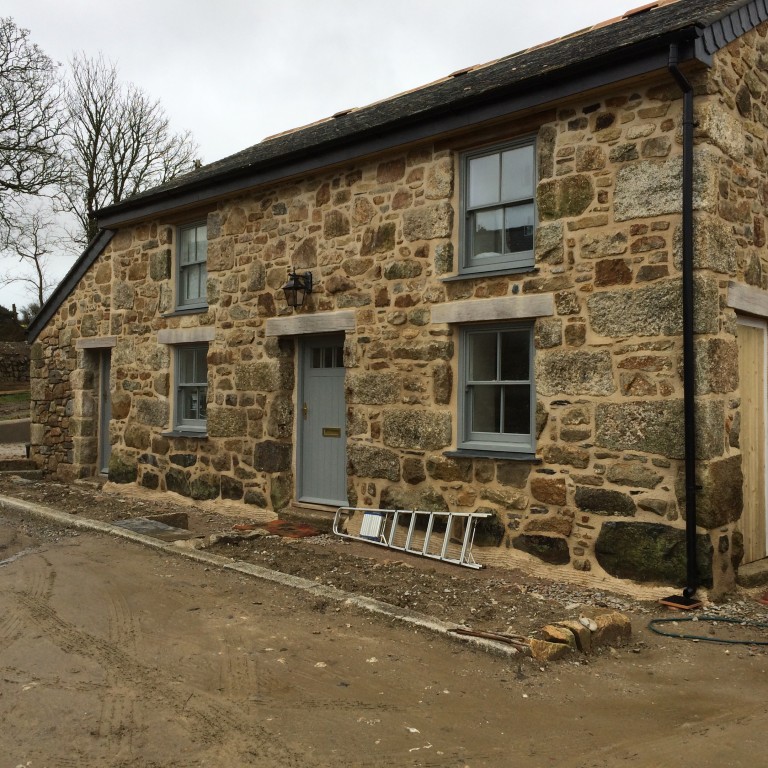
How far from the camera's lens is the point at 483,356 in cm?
757

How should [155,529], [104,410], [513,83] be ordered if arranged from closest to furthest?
[513,83] → [155,529] → [104,410]

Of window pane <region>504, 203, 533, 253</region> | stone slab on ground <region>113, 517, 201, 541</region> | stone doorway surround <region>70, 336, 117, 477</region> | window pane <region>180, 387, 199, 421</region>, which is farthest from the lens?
stone doorway surround <region>70, 336, 117, 477</region>

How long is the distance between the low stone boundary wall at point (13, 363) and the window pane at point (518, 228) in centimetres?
2369

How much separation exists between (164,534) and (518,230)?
15.6 ft

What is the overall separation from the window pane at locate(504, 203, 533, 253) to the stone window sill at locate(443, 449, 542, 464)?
194 cm

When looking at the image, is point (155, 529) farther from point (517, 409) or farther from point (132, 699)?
point (132, 699)

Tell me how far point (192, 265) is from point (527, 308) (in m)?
5.69

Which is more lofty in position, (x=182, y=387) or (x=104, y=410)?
(x=182, y=387)

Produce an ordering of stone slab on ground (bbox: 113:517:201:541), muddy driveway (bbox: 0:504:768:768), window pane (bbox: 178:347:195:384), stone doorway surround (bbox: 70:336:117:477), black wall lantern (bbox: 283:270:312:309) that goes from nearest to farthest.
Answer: muddy driveway (bbox: 0:504:768:768), stone slab on ground (bbox: 113:517:201:541), black wall lantern (bbox: 283:270:312:309), window pane (bbox: 178:347:195:384), stone doorway surround (bbox: 70:336:117:477)

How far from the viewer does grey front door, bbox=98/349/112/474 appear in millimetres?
12734

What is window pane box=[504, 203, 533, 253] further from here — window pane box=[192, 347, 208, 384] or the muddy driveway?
window pane box=[192, 347, 208, 384]

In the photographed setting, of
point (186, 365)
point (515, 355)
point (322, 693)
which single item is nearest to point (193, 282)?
point (186, 365)

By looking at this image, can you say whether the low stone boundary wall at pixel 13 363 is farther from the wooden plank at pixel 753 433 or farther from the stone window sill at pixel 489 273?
the wooden plank at pixel 753 433

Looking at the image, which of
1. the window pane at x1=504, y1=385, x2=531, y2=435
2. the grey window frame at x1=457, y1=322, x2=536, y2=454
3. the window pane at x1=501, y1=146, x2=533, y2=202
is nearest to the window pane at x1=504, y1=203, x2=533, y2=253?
the window pane at x1=501, y1=146, x2=533, y2=202
